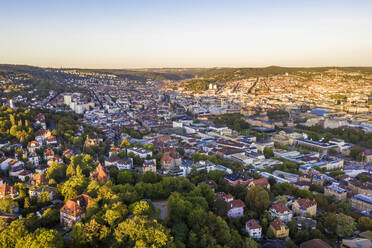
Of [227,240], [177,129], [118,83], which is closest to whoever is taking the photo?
[227,240]

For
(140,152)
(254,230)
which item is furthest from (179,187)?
(140,152)

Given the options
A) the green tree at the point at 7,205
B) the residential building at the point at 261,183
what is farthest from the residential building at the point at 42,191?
the residential building at the point at 261,183

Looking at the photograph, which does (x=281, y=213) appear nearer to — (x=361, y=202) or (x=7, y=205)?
(x=361, y=202)

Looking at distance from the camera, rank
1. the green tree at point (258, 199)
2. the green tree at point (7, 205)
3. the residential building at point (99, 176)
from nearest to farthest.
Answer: the green tree at point (7, 205) < the green tree at point (258, 199) < the residential building at point (99, 176)

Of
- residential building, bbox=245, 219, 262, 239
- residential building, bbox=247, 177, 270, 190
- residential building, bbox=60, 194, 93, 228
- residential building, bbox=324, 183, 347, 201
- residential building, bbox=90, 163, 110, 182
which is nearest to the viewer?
residential building, bbox=60, 194, 93, 228

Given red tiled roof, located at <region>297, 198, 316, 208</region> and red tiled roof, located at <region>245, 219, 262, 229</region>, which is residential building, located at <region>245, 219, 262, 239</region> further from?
red tiled roof, located at <region>297, 198, 316, 208</region>

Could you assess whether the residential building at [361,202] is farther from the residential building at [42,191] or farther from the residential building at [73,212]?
the residential building at [42,191]

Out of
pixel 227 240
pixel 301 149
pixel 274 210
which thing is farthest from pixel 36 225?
pixel 301 149

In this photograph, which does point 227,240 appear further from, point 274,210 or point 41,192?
point 41,192

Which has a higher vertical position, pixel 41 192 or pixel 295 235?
pixel 41 192

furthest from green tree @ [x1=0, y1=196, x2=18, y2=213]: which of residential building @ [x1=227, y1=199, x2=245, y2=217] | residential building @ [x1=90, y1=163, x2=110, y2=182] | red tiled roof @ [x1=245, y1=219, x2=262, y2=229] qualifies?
red tiled roof @ [x1=245, y1=219, x2=262, y2=229]

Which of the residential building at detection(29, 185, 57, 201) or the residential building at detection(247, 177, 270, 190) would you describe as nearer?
the residential building at detection(29, 185, 57, 201)
